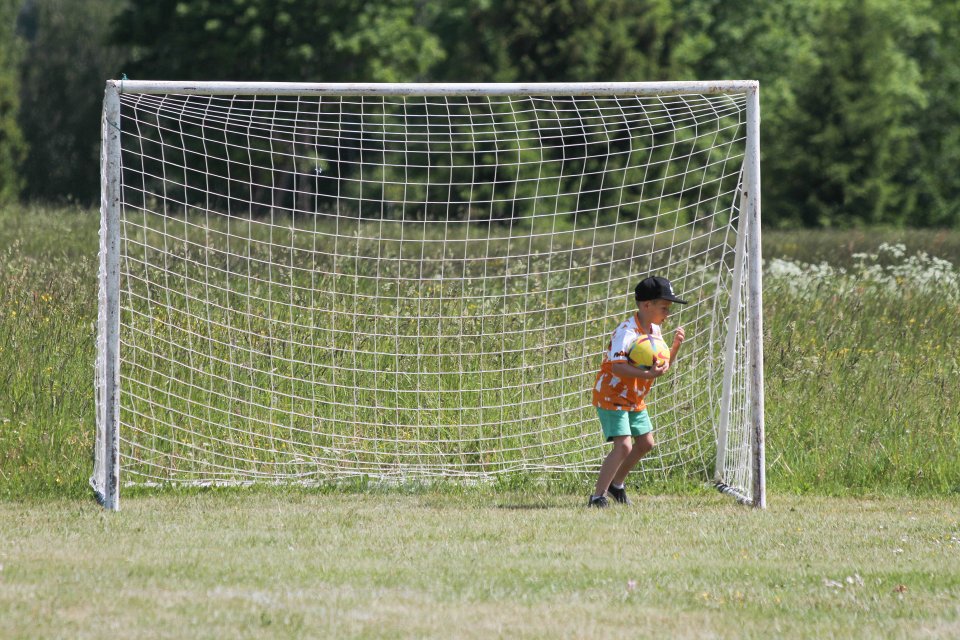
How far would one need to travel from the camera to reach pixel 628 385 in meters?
7.38

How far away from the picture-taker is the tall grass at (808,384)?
8320 millimetres

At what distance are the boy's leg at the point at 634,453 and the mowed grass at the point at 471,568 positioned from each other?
0.96ft

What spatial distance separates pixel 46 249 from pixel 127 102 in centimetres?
578

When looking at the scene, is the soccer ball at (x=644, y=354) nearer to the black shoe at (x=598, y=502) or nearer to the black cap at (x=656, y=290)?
the black cap at (x=656, y=290)

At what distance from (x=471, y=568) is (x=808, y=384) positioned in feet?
15.4

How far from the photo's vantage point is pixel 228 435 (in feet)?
28.7

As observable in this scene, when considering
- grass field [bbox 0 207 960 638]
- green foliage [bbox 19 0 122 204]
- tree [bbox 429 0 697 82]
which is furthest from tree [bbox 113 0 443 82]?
grass field [bbox 0 207 960 638]

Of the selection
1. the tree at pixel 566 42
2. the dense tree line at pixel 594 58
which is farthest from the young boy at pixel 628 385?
the tree at pixel 566 42

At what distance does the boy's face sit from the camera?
287 inches

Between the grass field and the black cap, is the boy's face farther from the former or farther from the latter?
the grass field

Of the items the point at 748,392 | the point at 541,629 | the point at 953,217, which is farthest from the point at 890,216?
the point at 541,629

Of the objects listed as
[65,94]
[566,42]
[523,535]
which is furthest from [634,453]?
[65,94]

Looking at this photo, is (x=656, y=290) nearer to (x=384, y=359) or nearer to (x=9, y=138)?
(x=384, y=359)

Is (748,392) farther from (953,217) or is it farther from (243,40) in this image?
(953,217)
